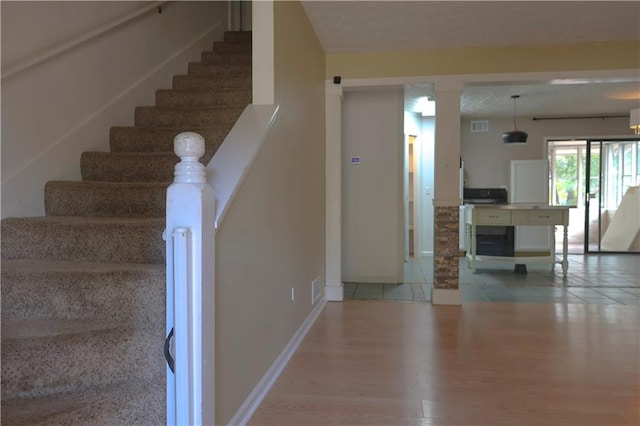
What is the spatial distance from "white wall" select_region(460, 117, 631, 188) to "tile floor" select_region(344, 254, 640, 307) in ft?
6.50

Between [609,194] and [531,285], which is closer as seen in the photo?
[531,285]

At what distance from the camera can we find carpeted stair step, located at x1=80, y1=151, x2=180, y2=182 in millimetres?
2418

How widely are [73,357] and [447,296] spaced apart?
314 cm

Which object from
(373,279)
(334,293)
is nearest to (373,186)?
(373,279)

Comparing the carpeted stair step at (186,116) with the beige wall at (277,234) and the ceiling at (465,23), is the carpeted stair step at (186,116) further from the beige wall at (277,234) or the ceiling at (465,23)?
the ceiling at (465,23)

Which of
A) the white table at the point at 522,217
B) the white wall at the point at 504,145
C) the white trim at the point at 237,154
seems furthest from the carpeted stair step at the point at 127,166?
the white wall at the point at 504,145

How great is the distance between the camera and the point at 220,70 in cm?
344

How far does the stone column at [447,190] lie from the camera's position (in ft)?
12.4

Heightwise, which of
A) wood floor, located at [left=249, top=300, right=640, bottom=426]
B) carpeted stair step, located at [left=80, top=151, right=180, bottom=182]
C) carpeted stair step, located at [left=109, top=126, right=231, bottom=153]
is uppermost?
carpeted stair step, located at [left=109, top=126, right=231, bottom=153]

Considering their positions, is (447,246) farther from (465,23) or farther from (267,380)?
(267,380)

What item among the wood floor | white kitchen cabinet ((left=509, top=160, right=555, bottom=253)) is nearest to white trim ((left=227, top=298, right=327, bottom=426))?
the wood floor

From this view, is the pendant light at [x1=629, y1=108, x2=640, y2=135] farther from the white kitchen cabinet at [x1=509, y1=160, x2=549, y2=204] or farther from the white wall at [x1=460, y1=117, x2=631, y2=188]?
the white wall at [x1=460, y1=117, x2=631, y2=188]

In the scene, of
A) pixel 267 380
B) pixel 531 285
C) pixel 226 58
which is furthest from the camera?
pixel 531 285

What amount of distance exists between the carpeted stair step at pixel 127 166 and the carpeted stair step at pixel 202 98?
73 cm
